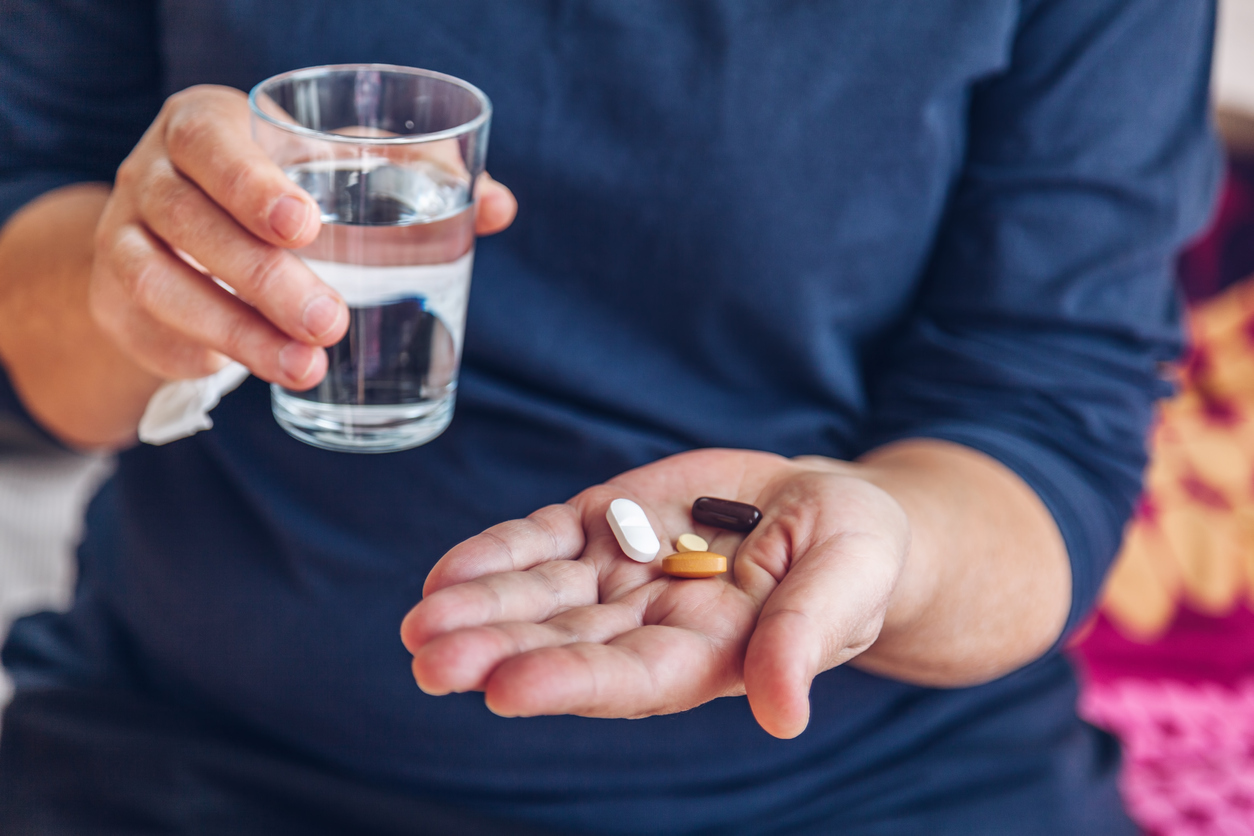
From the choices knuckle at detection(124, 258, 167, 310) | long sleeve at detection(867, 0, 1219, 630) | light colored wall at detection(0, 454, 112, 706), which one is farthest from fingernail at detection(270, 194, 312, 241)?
light colored wall at detection(0, 454, 112, 706)

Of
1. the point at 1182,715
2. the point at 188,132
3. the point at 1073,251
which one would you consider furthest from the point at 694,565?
the point at 1182,715

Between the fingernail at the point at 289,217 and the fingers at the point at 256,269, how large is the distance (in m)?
0.02

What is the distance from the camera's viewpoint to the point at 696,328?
2.34 ft

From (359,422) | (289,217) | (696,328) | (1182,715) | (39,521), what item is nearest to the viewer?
(289,217)

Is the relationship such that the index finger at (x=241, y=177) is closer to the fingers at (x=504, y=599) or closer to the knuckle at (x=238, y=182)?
the knuckle at (x=238, y=182)

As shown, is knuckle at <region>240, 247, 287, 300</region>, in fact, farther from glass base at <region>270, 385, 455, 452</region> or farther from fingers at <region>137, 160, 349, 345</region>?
glass base at <region>270, 385, 455, 452</region>

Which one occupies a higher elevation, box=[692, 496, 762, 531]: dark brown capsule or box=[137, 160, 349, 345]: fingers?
box=[137, 160, 349, 345]: fingers

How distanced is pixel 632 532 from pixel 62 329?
0.55 metres

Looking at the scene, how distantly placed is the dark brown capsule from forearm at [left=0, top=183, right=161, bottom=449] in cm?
48

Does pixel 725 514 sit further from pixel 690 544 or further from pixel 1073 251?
pixel 1073 251

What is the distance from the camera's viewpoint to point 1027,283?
739mm

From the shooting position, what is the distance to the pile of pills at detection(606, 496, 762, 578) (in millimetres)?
443

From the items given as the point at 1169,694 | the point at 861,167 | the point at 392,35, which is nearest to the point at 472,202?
the point at 392,35

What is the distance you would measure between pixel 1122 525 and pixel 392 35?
0.67 meters
